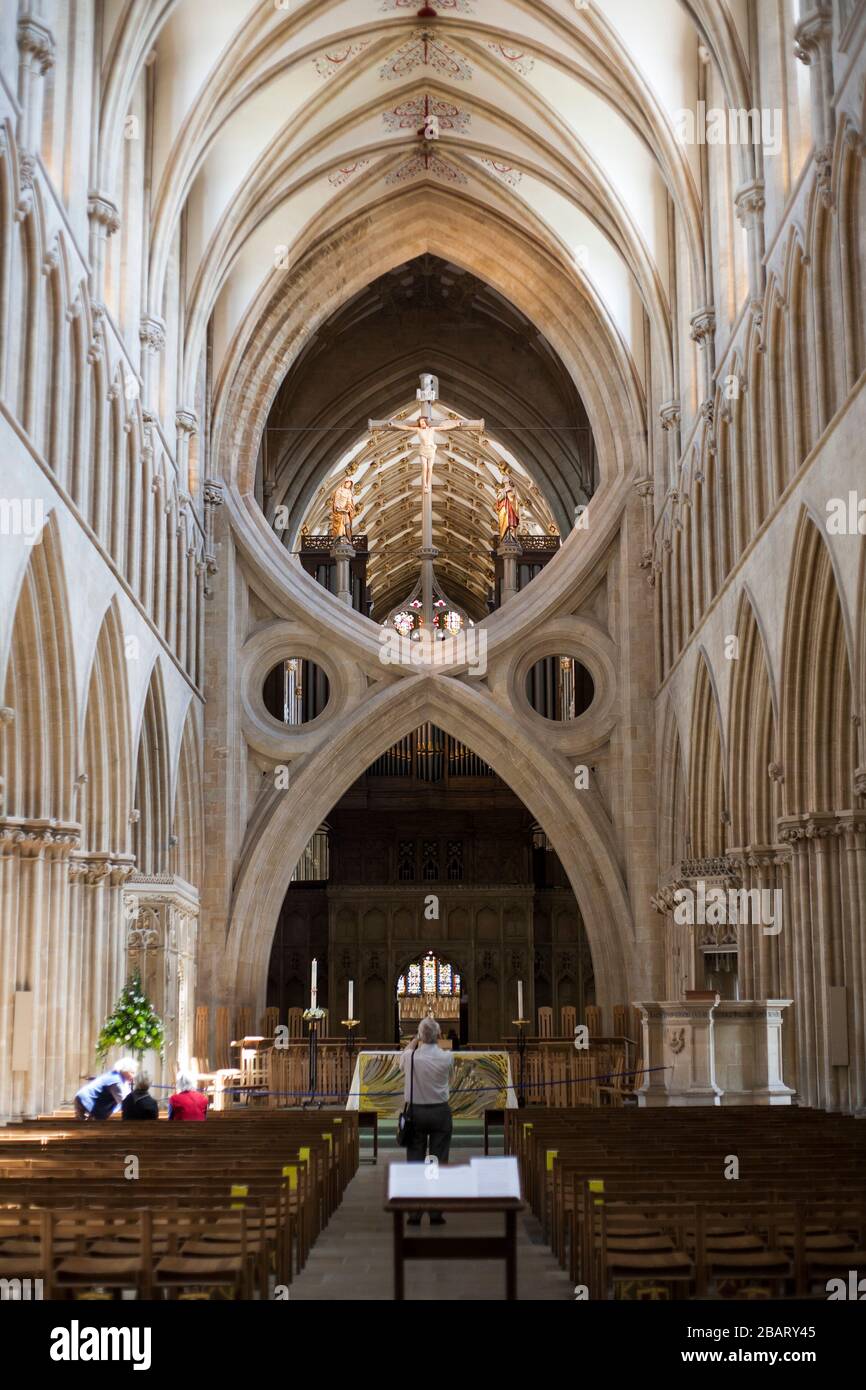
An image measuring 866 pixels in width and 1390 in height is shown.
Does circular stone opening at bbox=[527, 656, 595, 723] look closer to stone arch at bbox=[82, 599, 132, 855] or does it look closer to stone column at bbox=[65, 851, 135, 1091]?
stone arch at bbox=[82, 599, 132, 855]

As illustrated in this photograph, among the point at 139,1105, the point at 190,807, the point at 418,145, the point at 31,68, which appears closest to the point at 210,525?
the point at 190,807

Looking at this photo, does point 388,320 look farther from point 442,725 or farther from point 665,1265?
point 665,1265

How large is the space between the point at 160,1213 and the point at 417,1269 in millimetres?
2649

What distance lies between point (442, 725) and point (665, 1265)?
2181cm

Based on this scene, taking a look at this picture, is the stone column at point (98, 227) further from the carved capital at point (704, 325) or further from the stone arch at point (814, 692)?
the stone arch at point (814, 692)

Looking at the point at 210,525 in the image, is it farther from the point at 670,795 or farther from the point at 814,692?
the point at 814,692

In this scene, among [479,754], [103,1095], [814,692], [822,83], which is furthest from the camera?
[479,754]

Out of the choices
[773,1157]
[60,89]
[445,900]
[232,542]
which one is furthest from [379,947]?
[773,1157]

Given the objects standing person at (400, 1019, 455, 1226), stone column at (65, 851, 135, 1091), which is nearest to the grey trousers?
standing person at (400, 1019, 455, 1226)

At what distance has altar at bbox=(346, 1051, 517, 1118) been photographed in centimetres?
2048

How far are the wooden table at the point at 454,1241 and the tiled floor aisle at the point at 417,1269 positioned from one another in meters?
0.08

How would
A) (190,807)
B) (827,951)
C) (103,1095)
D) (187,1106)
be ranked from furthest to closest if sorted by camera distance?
(190,807) → (827,951) → (103,1095) → (187,1106)

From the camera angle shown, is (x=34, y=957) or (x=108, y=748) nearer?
(x=34, y=957)

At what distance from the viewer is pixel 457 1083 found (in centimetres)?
2102
